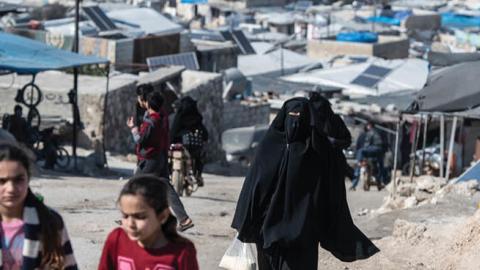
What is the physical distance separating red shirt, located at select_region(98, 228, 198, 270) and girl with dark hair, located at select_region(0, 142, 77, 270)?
155mm

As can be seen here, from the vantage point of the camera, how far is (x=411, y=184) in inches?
556

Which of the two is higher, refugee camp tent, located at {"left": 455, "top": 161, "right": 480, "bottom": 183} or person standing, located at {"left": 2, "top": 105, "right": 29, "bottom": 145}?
refugee camp tent, located at {"left": 455, "top": 161, "right": 480, "bottom": 183}

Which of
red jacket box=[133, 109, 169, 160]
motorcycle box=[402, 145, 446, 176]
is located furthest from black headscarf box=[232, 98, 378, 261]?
motorcycle box=[402, 145, 446, 176]

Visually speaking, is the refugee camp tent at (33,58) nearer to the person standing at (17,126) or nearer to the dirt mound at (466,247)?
the person standing at (17,126)

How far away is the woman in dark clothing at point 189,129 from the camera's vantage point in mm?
12250

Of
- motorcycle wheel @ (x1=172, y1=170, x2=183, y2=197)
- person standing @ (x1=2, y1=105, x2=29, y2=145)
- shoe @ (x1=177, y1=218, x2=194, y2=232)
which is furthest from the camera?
person standing @ (x1=2, y1=105, x2=29, y2=145)

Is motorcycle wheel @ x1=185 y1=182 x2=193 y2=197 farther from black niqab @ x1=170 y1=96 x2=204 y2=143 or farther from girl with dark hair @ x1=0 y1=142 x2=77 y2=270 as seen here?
girl with dark hair @ x1=0 y1=142 x2=77 y2=270

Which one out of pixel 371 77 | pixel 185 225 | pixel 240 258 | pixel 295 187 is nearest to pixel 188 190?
pixel 185 225

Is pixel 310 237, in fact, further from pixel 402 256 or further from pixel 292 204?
pixel 402 256

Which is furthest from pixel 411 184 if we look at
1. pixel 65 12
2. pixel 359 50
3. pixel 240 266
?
pixel 65 12

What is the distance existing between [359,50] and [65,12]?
11120 millimetres

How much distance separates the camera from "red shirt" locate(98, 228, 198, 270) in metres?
4.11

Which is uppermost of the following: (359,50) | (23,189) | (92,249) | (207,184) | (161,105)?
(23,189)

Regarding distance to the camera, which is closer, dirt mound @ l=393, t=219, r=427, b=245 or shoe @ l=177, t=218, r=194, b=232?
dirt mound @ l=393, t=219, r=427, b=245
